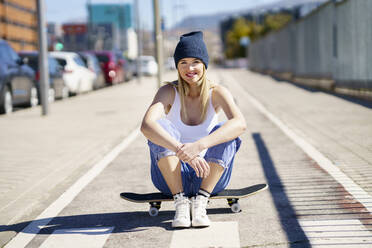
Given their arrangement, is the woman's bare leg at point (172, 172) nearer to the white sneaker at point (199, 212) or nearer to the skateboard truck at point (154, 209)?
the white sneaker at point (199, 212)

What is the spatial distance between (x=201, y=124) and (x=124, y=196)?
90cm

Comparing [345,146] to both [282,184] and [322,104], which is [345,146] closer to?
[282,184]

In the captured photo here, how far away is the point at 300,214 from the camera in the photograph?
199 inches

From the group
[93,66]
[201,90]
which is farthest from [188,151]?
[93,66]

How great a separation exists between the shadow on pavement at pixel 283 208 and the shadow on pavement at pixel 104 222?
2.90 ft

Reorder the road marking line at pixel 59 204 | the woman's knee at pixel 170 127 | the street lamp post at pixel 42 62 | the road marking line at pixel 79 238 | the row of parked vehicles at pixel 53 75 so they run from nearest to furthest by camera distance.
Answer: the road marking line at pixel 79 238
the road marking line at pixel 59 204
the woman's knee at pixel 170 127
the street lamp post at pixel 42 62
the row of parked vehicles at pixel 53 75

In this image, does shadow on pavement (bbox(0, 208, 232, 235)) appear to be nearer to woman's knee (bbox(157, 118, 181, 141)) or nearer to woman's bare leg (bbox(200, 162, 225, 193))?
woman's bare leg (bbox(200, 162, 225, 193))

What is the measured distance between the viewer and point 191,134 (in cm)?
507

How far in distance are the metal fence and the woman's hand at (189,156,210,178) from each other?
12.1 metres

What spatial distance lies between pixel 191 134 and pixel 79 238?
1192 millimetres

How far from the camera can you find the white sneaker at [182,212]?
4.68 meters

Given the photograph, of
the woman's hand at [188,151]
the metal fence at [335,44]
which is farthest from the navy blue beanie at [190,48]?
the metal fence at [335,44]

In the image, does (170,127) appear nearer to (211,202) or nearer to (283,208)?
(211,202)

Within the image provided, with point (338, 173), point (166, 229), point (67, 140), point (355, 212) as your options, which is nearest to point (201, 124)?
point (166, 229)
